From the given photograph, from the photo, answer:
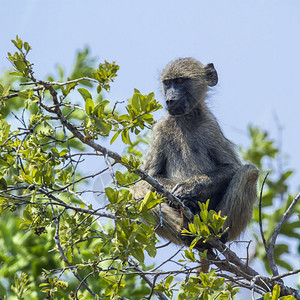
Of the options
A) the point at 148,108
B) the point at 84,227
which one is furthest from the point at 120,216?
the point at 148,108

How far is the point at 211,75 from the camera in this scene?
7.36 m

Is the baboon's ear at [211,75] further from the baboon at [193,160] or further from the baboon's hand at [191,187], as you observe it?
the baboon's hand at [191,187]

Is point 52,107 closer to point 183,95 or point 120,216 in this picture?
point 120,216

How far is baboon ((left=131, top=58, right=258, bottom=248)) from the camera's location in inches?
231

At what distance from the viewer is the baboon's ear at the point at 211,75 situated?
7310mm

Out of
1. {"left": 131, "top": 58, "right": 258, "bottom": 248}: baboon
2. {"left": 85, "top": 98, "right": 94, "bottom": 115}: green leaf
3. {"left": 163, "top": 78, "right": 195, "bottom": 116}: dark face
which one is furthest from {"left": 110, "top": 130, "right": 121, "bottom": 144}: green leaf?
{"left": 163, "top": 78, "right": 195, "bottom": 116}: dark face

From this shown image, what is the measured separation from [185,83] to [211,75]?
2.31 ft

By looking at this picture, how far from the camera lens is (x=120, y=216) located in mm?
3738

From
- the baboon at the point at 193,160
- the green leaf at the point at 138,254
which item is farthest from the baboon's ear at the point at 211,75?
the green leaf at the point at 138,254

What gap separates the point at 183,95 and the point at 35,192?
3.15m

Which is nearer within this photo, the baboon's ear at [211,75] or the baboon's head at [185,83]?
the baboon's head at [185,83]

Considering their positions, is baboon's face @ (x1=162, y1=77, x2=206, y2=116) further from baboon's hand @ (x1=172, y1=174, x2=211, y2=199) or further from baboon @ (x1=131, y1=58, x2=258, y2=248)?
baboon's hand @ (x1=172, y1=174, x2=211, y2=199)

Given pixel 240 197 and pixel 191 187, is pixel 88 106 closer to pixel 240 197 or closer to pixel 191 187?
pixel 191 187

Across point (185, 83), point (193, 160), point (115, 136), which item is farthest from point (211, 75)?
point (115, 136)
